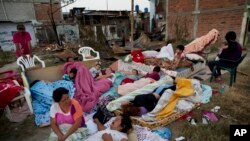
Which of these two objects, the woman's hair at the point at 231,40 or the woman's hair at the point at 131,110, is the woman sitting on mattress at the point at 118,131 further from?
the woman's hair at the point at 231,40

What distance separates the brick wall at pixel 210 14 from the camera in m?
9.41

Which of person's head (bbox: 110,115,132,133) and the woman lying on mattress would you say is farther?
the woman lying on mattress

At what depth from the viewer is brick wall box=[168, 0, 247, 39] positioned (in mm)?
9406

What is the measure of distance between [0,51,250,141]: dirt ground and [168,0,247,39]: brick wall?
6.35 metres

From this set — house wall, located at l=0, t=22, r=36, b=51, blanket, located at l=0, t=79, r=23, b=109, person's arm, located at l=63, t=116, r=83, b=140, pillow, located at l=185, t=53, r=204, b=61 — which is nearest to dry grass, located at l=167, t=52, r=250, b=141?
pillow, located at l=185, t=53, r=204, b=61

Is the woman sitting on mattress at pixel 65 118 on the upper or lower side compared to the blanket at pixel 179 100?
upper

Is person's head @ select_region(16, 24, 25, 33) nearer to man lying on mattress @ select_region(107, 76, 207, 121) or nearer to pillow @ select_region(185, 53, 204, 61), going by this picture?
man lying on mattress @ select_region(107, 76, 207, 121)

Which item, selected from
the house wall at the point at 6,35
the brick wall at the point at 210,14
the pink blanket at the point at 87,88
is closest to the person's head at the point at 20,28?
the pink blanket at the point at 87,88

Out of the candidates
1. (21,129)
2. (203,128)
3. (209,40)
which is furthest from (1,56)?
(203,128)

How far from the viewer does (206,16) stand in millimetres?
10703

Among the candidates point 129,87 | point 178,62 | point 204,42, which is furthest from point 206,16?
point 129,87

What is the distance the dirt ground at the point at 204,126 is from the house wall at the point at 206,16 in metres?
6.33

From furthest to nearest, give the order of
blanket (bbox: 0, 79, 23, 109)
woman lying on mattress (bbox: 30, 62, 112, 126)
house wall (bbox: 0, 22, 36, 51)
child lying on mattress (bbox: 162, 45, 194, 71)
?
house wall (bbox: 0, 22, 36, 51) → child lying on mattress (bbox: 162, 45, 194, 71) → woman lying on mattress (bbox: 30, 62, 112, 126) → blanket (bbox: 0, 79, 23, 109)

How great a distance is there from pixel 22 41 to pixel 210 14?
29.4 ft
